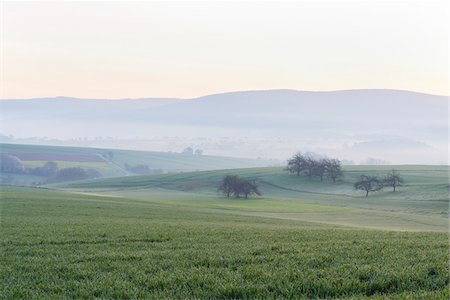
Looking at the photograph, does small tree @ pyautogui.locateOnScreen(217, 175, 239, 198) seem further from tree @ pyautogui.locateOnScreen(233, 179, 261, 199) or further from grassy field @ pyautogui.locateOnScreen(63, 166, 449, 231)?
grassy field @ pyautogui.locateOnScreen(63, 166, 449, 231)

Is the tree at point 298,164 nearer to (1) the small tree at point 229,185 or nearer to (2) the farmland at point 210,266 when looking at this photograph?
(1) the small tree at point 229,185

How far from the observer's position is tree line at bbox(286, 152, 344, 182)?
121188 millimetres

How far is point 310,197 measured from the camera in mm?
97312

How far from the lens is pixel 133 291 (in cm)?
1037

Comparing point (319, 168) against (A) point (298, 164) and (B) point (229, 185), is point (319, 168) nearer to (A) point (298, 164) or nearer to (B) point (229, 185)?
(A) point (298, 164)

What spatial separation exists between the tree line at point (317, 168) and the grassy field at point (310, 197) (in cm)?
229

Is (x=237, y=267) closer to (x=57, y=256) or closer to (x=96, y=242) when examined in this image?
(x=57, y=256)

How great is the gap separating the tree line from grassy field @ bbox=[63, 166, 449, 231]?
2.29 metres

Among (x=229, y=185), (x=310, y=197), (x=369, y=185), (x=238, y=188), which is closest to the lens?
(x=310, y=197)

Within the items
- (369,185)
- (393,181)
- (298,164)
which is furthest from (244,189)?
(298,164)

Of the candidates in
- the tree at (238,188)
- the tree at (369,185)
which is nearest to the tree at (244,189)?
the tree at (238,188)

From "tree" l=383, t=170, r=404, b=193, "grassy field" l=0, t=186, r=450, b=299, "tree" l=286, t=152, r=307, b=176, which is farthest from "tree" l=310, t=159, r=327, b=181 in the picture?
"grassy field" l=0, t=186, r=450, b=299

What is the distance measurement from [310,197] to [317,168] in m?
26.8

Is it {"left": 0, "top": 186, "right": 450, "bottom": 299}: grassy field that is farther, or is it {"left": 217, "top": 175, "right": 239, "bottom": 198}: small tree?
{"left": 217, "top": 175, "right": 239, "bottom": 198}: small tree
